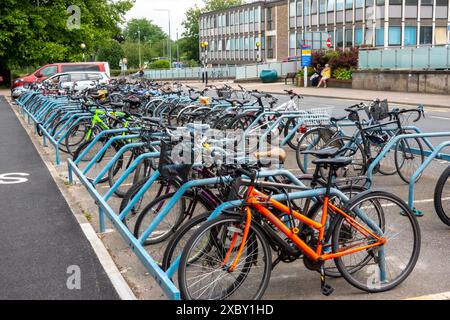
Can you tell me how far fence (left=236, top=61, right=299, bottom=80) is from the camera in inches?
1780

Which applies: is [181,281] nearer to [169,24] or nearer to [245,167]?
[245,167]

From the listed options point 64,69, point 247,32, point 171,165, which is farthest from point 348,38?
point 171,165

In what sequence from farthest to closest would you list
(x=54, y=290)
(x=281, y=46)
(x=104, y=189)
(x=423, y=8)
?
(x=281, y=46) < (x=423, y=8) < (x=104, y=189) < (x=54, y=290)

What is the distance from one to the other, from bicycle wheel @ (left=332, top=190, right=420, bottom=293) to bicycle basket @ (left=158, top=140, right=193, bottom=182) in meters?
1.29

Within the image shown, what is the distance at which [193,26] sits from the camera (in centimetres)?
10562

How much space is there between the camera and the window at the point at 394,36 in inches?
1856

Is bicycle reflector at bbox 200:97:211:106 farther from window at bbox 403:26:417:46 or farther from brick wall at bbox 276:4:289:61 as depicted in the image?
brick wall at bbox 276:4:289:61

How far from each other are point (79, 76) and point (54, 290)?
58.8 ft

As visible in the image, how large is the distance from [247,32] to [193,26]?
121 ft

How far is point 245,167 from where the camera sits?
13.1 ft

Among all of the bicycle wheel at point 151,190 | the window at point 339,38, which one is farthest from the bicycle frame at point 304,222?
the window at point 339,38

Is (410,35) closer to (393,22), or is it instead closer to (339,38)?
(393,22)
